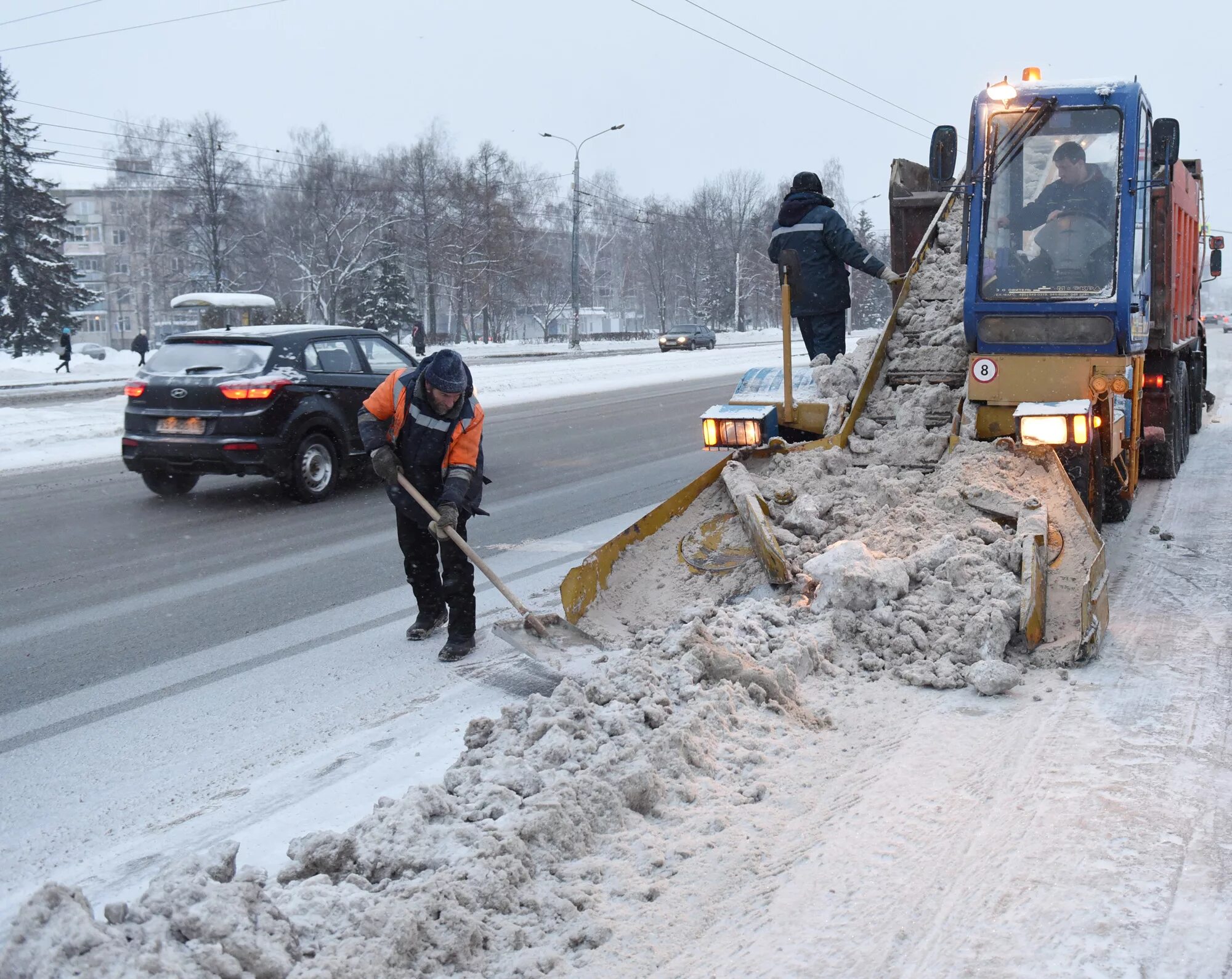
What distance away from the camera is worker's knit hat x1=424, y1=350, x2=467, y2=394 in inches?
212

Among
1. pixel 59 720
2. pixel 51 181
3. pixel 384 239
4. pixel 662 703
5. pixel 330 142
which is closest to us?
pixel 662 703

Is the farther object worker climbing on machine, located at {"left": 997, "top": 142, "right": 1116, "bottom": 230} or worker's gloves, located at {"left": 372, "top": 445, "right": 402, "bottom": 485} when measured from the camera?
worker climbing on machine, located at {"left": 997, "top": 142, "right": 1116, "bottom": 230}

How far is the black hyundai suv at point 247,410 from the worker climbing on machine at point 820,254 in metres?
3.69

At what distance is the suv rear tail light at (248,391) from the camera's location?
9695mm

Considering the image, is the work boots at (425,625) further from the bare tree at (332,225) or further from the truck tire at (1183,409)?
the bare tree at (332,225)

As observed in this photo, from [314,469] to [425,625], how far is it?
15.3 feet

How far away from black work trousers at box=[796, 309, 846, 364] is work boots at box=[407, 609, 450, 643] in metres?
3.79

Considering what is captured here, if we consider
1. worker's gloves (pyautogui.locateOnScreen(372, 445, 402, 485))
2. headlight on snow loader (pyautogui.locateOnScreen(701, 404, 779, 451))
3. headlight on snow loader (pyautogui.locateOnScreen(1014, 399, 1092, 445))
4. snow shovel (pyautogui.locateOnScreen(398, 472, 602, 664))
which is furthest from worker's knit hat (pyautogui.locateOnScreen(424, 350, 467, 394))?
headlight on snow loader (pyautogui.locateOnScreen(1014, 399, 1092, 445))

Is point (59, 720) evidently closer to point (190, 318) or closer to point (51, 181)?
point (51, 181)

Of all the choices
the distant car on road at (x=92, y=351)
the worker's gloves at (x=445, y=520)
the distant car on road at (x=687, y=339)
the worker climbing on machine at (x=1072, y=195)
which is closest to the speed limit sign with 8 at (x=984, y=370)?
the worker climbing on machine at (x=1072, y=195)

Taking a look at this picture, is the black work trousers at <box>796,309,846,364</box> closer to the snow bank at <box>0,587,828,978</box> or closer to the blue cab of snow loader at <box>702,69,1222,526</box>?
the blue cab of snow loader at <box>702,69,1222,526</box>

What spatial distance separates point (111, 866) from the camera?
3486 mm

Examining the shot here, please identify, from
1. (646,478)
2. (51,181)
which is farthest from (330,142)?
(646,478)

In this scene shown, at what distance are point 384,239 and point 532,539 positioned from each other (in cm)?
5585
